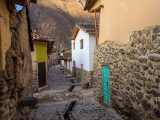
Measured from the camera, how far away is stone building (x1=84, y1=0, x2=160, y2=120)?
2.96 m

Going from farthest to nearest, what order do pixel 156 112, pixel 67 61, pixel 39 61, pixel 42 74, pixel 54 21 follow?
1. pixel 54 21
2. pixel 67 61
3. pixel 42 74
4. pixel 39 61
5. pixel 156 112

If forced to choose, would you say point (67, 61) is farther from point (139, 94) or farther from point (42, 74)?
point (139, 94)

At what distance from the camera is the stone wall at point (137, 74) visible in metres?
2.89

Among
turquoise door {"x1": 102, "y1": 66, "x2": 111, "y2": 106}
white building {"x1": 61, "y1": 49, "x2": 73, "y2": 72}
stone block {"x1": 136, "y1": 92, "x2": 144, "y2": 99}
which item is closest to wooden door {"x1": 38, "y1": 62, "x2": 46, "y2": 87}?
turquoise door {"x1": 102, "y1": 66, "x2": 111, "y2": 106}

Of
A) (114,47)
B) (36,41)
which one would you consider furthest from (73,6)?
(114,47)

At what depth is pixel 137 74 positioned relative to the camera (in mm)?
3594

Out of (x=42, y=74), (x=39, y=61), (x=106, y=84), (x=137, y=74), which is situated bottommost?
(x=42, y=74)

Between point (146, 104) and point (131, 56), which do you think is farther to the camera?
point (131, 56)

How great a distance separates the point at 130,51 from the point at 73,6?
7257 centimetres

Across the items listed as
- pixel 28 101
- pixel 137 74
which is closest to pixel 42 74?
pixel 28 101

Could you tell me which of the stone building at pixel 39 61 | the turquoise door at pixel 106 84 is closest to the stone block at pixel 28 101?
the turquoise door at pixel 106 84

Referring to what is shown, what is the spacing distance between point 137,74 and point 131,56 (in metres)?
0.55

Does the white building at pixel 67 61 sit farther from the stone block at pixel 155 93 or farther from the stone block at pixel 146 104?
the stone block at pixel 155 93

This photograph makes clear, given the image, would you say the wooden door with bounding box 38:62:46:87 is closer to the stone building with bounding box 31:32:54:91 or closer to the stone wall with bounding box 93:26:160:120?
the stone building with bounding box 31:32:54:91
